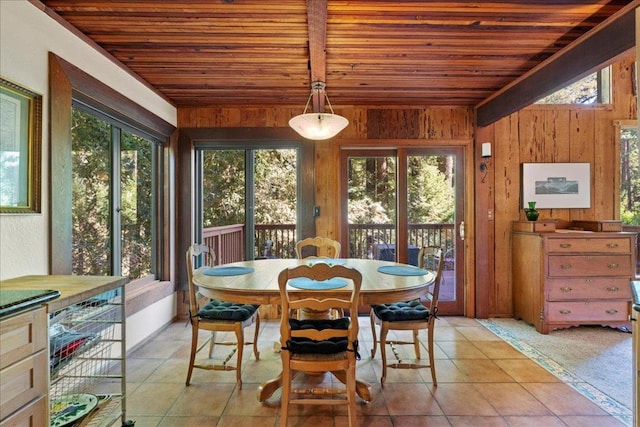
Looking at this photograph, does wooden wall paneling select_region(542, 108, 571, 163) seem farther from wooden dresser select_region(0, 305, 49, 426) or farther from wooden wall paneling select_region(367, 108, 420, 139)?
wooden dresser select_region(0, 305, 49, 426)

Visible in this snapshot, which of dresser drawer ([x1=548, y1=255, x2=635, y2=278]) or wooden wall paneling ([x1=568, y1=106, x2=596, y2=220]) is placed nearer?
dresser drawer ([x1=548, y1=255, x2=635, y2=278])

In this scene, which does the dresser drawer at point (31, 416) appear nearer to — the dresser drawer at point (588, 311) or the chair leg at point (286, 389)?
the chair leg at point (286, 389)

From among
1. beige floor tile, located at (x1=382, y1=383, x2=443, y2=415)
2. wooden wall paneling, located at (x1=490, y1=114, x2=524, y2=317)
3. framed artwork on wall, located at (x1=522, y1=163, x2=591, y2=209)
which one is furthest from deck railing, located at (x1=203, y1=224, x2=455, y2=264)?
beige floor tile, located at (x1=382, y1=383, x2=443, y2=415)

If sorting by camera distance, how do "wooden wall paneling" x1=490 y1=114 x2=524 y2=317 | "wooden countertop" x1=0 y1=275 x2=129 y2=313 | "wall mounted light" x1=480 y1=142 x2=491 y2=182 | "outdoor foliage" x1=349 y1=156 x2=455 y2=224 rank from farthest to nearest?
1. "outdoor foliage" x1=349 y1=156 x2=455 y2=224
2. "wooden wall paneling" x1=490 y1=114 x2=524 y2=317
3. "wall mounted light" x1=480 y1=142 x2=491 y2=182
4. "wooden countertop" x1=0 y1=275 x2=129 y2=313

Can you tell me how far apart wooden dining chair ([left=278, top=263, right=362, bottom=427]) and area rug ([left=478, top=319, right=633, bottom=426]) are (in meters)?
1.68

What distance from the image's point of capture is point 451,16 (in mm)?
2096

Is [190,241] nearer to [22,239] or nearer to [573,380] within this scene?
[22,239]

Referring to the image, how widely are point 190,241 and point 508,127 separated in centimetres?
392

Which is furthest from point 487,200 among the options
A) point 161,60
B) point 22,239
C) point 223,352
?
point 22,239

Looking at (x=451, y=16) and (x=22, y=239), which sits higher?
(x=451, y=16)

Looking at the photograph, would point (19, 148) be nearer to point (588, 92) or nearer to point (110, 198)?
point (110, 198)

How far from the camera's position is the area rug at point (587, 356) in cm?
221

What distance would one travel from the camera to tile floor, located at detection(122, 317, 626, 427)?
1959 millimetres

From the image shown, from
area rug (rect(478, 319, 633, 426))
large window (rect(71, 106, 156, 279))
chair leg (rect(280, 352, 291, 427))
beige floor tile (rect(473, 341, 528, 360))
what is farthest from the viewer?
beige floor tile (rect(473, 341, 528, 360))
